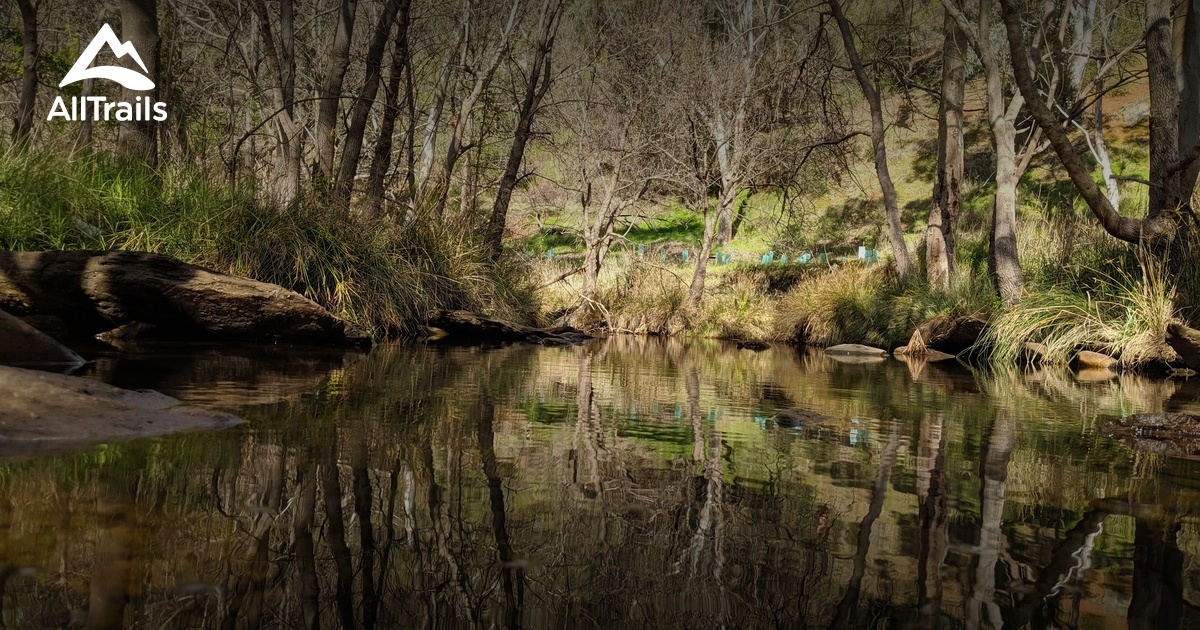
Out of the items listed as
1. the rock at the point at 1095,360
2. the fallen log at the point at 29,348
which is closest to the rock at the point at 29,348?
the fallen log at the point at 29,348

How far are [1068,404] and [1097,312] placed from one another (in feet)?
16.1

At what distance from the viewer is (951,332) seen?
11.4 metres

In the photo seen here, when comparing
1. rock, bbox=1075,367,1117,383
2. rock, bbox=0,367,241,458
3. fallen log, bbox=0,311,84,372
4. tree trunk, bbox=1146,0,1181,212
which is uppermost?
tree trunk, bbox=1146,0,1181,212

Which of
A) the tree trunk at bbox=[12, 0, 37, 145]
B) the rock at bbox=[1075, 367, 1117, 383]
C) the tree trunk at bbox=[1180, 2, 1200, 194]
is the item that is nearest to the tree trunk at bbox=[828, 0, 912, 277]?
the tree trunk at bbox=[1180, 2, 1200, 194]

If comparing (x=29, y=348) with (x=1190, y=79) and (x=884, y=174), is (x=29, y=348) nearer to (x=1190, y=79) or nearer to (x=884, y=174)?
(x=1190, y=79)

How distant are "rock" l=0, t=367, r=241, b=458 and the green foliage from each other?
17.0ft

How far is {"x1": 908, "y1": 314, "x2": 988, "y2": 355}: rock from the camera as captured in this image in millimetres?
11172

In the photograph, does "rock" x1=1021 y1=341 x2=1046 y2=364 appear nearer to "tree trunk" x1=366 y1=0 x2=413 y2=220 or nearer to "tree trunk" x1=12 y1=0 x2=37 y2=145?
"tree trunk" x1=366 y1=0 x2=413 y2=220

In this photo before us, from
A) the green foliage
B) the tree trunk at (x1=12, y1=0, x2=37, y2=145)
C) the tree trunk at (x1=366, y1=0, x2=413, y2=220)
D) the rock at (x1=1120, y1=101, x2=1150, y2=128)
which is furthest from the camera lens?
the rock at (x1=1120, y1=101, x2=1150, y2=128)

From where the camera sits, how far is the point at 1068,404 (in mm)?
5238

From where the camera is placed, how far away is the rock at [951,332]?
11.2 meters

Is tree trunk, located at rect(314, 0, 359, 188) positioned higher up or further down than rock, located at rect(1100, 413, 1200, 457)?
higher up

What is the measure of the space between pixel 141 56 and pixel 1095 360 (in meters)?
10.1

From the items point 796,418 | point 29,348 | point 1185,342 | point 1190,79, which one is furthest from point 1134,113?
point 29,348
